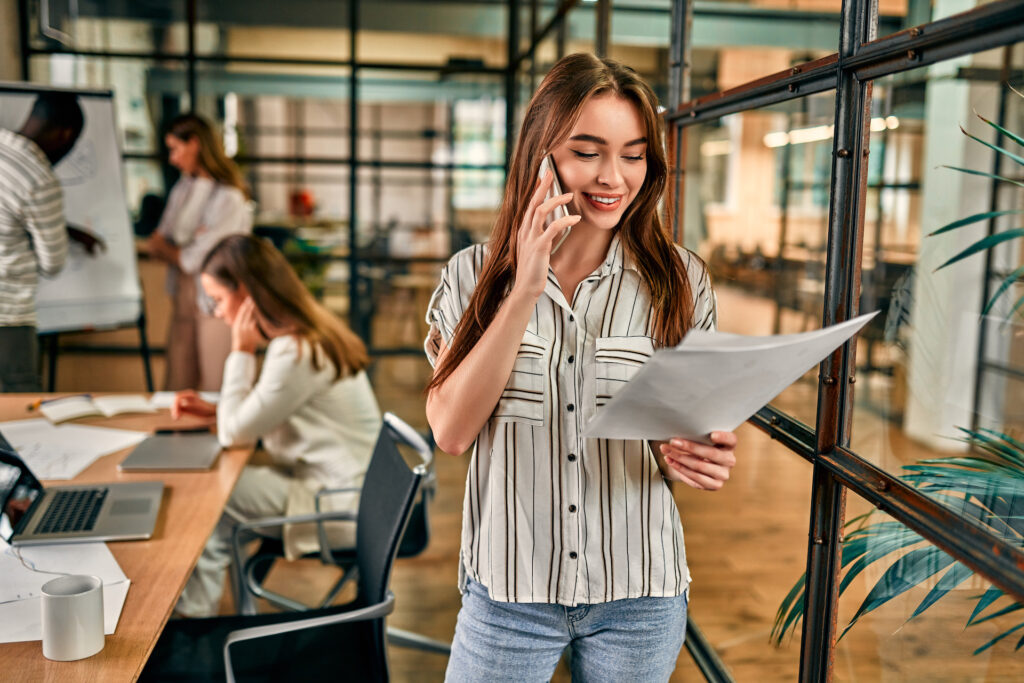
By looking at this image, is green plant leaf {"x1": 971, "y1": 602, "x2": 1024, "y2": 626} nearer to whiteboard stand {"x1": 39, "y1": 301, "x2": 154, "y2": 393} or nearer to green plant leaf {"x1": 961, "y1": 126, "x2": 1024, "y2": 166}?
green plant leaf {"x1": 961, "y1": 126, "x2": 1024, "y2": 166}

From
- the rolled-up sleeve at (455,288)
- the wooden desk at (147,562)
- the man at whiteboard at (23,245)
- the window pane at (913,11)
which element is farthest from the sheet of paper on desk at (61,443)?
the window pane at (913,11)

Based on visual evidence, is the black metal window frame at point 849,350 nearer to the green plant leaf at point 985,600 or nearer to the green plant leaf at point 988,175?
the green plant leaf at point 985,600

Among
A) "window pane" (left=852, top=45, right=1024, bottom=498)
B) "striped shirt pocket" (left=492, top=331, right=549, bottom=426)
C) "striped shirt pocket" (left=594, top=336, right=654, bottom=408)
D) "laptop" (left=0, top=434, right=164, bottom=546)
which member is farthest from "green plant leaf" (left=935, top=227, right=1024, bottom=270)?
"laptop" (left=0, top=434, right=164, bottom=546)

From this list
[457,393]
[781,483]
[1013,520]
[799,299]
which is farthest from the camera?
[799,299]

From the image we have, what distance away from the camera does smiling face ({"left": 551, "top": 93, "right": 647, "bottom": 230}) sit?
3.40 feet

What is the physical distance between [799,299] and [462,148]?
12.3 ft

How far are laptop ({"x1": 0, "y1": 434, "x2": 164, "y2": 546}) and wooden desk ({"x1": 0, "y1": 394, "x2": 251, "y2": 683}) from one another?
0.04m

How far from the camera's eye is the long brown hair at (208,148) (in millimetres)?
4348

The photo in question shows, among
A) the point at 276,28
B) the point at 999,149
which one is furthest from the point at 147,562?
the point at 276,28

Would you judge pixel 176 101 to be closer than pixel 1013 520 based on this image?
No

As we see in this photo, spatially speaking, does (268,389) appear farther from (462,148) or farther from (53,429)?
(462,148)

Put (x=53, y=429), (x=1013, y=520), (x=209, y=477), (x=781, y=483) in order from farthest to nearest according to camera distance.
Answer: (x=53, y=429), (x=209, y=477), (x=781, y=483), (x=1013, y=520)

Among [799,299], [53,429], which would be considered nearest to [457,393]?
[799,299]

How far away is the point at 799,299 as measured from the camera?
163 cm
